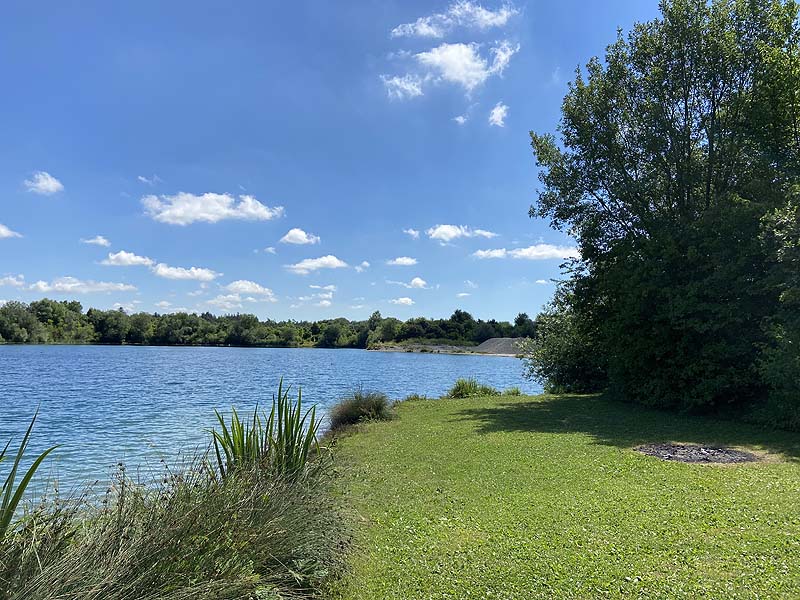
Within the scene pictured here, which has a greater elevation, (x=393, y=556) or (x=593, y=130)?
(x=593, y=130)

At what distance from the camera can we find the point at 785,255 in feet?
38.7

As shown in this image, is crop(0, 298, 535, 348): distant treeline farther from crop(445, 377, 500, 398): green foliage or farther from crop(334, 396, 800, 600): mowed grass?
crop(334, 396, 800, 600): mowed grass

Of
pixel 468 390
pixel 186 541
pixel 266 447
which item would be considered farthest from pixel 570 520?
pixel 468 390

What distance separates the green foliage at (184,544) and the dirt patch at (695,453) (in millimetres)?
7417

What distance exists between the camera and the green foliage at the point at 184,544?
120 inches

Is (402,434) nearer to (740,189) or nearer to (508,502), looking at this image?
(508,502)

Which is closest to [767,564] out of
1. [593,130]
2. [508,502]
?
[508,502]

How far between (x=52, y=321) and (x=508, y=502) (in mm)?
128846

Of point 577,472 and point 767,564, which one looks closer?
point 767,564

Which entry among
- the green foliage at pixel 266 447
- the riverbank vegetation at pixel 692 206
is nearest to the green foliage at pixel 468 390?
the riverbank vegetation at pixel 692 206

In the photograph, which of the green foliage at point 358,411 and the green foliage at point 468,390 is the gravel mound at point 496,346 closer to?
the green foliage at point 468,390

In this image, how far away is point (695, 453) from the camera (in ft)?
33.0

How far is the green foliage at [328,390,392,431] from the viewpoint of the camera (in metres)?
16.5

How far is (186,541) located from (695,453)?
988 centimetres
